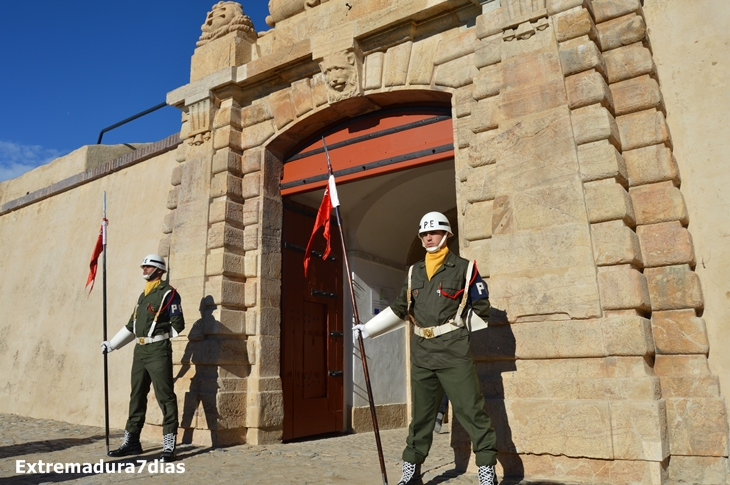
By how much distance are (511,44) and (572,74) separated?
0.63m

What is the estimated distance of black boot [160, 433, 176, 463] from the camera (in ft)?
17.4

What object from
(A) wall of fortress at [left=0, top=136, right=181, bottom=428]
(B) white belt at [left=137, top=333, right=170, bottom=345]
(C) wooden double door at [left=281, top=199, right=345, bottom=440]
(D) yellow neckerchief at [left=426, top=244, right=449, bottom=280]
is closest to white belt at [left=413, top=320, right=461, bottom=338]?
(D) yellow neckerchief at [left=426, top=244, right=449, bottom=280]

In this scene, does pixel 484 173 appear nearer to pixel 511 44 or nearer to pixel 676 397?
pixel 511 44

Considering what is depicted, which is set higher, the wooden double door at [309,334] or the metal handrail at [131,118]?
the metal handrail at [131,118]

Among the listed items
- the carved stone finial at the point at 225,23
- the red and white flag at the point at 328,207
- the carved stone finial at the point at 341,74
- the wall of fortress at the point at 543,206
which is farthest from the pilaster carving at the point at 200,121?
the red and white flag at the point at 328,207

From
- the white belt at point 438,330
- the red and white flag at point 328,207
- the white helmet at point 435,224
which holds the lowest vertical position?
the white belt at point 438,330

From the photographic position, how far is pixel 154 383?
557cm

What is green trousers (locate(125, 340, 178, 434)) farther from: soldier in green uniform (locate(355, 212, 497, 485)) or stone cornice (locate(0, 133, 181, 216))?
stone cornice (locate(0, 133, 181, 216))

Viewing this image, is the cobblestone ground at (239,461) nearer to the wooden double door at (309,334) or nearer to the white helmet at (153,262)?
the wooden double door at (309,334)

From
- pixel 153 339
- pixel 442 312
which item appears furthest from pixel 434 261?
pixel 153 339

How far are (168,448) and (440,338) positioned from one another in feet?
9.27

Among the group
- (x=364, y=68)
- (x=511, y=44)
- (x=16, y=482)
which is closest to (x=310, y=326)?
(x=364, y=68)

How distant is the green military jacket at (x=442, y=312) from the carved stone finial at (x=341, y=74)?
2.90 m

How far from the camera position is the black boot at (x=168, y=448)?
5289 mm
